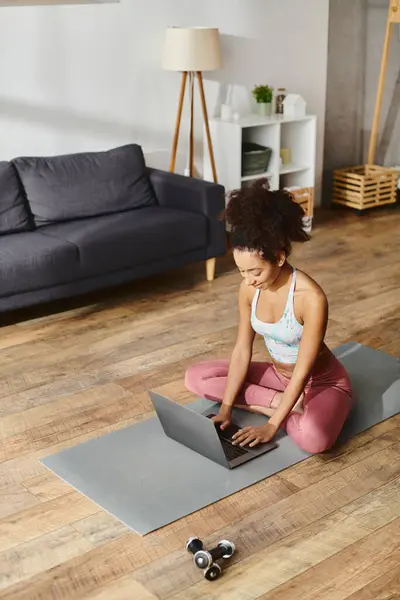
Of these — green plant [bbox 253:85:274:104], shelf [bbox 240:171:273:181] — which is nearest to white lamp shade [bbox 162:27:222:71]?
green plant [bbox 253:85:274:104]

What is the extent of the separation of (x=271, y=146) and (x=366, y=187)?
0.98 metres

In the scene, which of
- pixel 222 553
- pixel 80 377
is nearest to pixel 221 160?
pixel 80 377

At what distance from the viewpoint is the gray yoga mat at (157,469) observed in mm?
2648

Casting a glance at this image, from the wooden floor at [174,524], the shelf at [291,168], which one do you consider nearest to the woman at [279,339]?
the wooden floor at [174,524]

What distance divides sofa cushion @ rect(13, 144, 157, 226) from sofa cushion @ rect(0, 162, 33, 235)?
65 mm

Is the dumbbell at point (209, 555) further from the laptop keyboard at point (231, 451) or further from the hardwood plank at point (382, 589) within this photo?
the laptop keyboard at point (231, 451)

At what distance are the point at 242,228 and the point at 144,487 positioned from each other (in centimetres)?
88

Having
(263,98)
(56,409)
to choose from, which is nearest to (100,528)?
(56,409)

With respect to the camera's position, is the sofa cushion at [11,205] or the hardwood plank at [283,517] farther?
the sofa cushion at [11,205]

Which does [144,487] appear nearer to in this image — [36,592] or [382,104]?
[36,592]

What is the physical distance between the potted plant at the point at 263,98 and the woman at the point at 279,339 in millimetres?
2846

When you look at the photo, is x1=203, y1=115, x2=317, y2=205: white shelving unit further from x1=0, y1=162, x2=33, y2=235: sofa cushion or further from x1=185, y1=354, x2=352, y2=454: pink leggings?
x1=185, y1=354, x2=352, y2=454: pink leggings

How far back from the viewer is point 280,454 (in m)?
2.94

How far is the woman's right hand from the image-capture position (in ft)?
9.82
